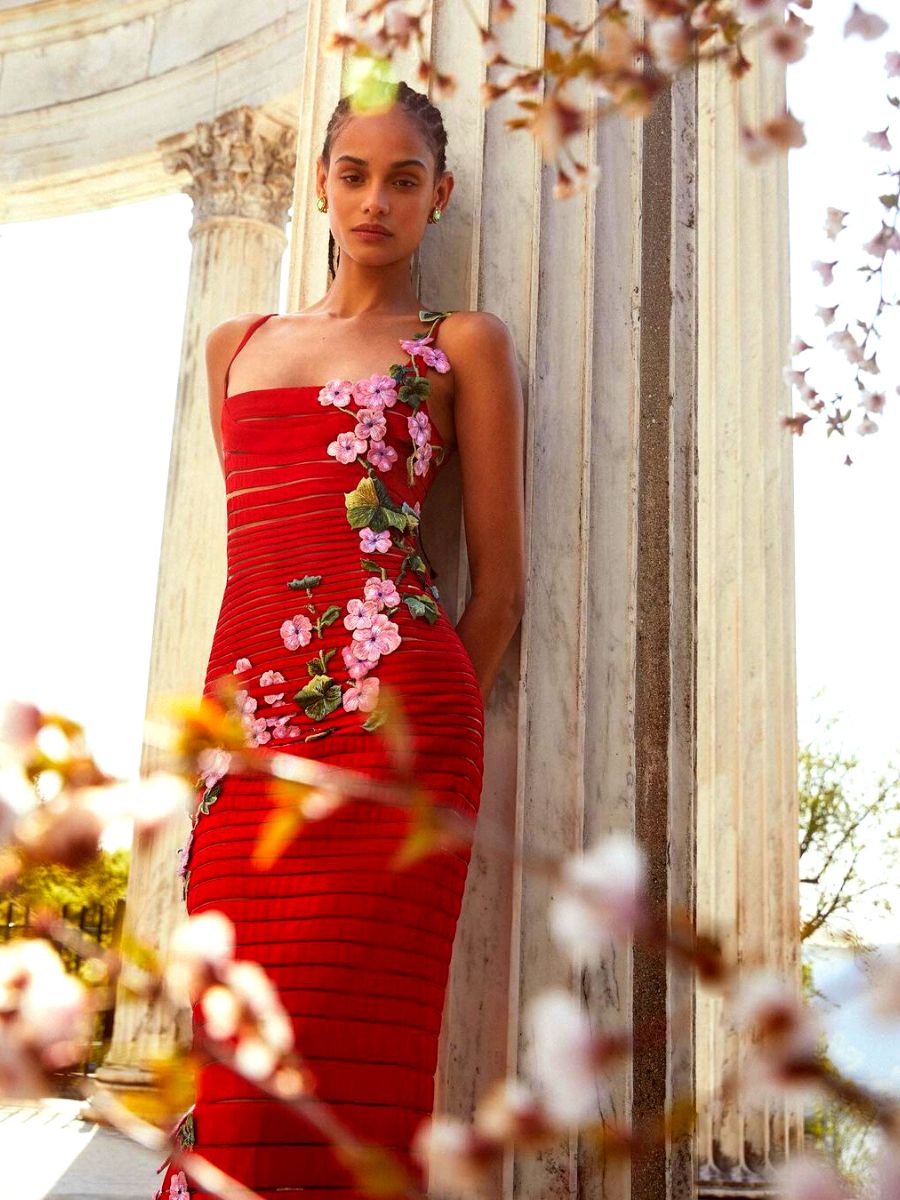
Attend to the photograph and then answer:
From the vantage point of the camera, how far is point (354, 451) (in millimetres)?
3871

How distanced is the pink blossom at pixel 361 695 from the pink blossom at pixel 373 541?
410 mm

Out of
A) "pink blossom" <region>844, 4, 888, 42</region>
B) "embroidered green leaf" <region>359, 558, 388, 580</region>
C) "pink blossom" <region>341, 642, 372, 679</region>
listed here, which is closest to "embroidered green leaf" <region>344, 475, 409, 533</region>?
"embroidered green leaf" <region>359, 558, 388, 580</region>

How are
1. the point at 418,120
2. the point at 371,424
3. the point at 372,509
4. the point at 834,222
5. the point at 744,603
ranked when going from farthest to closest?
the point at 744,603
the point at 418,120
the point at 371,424
the point at 372,509
the point at 834,222

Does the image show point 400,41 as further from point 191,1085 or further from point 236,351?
Result: point 236,351

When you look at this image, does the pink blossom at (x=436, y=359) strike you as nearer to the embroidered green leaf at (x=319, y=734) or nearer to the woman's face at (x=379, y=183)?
the woman's face at (x=379, y=183)

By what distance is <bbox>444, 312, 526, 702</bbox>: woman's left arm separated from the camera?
3967 millimetres

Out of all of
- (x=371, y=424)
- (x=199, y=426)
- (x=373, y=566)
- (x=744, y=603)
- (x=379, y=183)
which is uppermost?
(x=199, y=426)

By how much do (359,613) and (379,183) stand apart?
1.38 meters

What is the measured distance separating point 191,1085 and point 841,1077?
1.40 ft

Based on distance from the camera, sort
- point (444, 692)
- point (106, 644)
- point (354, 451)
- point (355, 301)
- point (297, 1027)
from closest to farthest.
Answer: point (297, 1027), point (444, 692), point (354, 451), point (355, 301), point (106, 644)

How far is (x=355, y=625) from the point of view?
11.8 feet

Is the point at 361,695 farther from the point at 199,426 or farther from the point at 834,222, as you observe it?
the point at 199,426

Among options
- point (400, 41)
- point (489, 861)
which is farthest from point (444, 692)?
point (400, 41)

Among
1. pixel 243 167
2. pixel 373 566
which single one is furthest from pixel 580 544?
pixel 243 167
